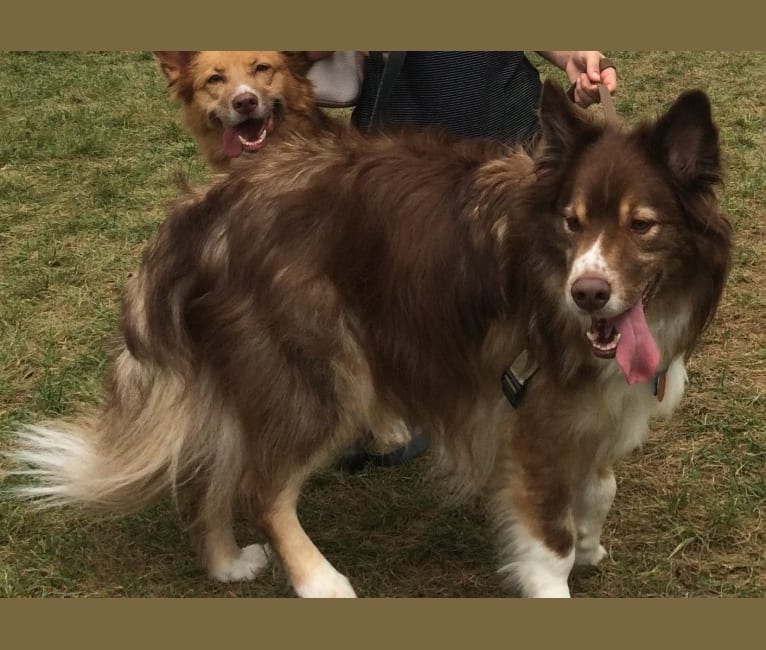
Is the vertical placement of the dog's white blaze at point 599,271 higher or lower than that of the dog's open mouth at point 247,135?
higher

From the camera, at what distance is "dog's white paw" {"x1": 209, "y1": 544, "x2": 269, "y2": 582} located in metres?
4.02

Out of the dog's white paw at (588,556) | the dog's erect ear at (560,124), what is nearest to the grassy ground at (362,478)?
the dog's white paw at (588,556)

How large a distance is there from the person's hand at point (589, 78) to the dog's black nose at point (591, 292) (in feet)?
4.45

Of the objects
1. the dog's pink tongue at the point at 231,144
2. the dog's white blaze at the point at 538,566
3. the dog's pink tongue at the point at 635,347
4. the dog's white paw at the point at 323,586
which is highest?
the dog's pink tongue at the point at 231,144

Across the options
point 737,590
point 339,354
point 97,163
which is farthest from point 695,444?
point 97,163

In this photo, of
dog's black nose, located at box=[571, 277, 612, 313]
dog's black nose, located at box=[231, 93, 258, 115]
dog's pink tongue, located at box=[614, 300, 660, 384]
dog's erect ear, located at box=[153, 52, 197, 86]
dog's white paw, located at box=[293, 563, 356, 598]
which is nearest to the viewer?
dog's black nose, located at box=[571, 277, 612, 313]

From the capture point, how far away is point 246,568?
404cm

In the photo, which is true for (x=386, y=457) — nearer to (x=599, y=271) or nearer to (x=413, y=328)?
(x=413, y=328)

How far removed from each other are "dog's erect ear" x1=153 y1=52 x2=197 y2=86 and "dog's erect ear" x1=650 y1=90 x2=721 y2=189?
295 centimetres

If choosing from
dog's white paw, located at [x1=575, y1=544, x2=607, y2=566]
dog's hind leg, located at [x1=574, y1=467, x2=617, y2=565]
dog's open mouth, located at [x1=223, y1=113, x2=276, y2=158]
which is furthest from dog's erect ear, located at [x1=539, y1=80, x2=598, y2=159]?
dog's open mouth, located at [x1=223, y1=113, x2=276, y2=158]

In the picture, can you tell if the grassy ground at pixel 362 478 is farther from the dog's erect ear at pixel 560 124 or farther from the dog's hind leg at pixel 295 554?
the dog's erect ear at pixel 560 124

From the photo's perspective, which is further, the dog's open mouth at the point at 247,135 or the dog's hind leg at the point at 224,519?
the dog's open mouth at the point at 247,135

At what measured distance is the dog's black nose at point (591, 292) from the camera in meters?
2.92

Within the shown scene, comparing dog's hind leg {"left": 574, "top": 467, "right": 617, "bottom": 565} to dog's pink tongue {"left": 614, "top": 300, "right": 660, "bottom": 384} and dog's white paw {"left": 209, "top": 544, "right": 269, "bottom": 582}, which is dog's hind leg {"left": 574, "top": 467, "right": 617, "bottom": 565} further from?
dog's white paw {"left": 209, "top": 544, "right": 269, "bottom": 582}
